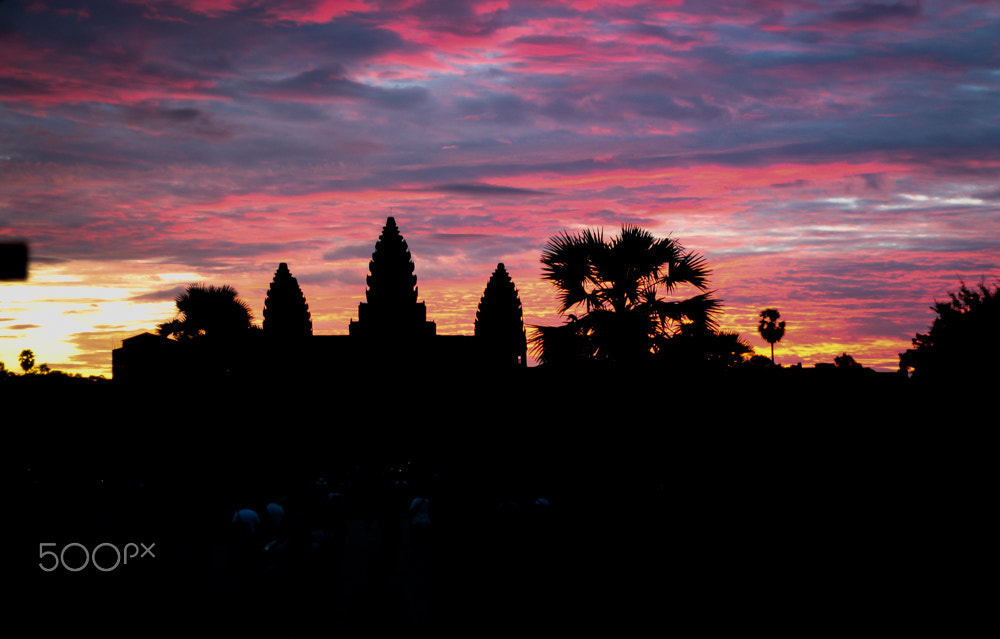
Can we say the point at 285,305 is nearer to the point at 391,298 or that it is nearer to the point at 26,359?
the point at 391,298

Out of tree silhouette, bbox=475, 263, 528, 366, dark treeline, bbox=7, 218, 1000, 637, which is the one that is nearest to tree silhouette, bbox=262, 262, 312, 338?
tree silhouette, bbox=475, 263, 528, 366

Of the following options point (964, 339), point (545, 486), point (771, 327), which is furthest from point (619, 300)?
point (771, 327)

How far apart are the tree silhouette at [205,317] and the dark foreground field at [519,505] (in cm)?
2684

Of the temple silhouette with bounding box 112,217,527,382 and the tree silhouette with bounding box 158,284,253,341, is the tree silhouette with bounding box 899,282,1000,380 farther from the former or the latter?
the tree silhouette with bounding box 158,284,253,341

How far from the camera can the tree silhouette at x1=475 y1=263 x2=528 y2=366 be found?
5394 cm

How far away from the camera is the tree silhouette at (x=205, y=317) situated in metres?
43.2

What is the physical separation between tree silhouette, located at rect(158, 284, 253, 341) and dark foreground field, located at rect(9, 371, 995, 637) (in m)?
26.8

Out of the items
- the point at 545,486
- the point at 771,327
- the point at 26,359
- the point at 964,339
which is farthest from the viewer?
the point at 26,359

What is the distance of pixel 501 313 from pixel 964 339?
3283cm

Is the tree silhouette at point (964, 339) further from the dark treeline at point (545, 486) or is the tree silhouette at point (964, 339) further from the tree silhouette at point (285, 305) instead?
the tree silhouette at point (285, 305)

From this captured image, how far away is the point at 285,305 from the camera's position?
171ft

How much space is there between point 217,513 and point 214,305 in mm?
27308

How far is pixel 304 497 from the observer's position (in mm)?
11977

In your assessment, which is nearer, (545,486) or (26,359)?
Result: (545,486)
